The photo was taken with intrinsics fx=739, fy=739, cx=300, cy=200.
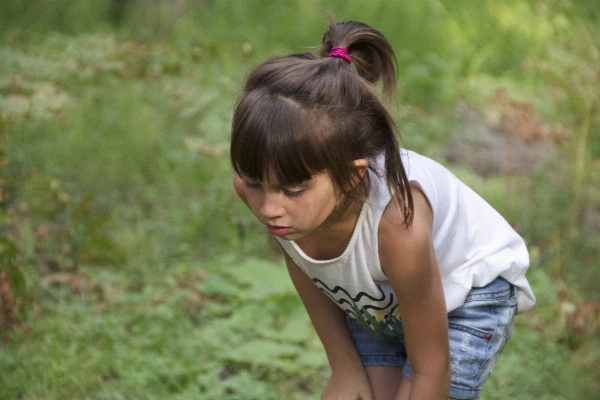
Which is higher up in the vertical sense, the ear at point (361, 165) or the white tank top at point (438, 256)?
the ear at point (361, 165)

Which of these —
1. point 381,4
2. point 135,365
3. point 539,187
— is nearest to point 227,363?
point 135,365

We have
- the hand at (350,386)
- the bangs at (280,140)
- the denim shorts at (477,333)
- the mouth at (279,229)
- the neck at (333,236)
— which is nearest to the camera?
the bangs at (280,140)

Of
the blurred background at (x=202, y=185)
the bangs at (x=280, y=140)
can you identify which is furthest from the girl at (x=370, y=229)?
the blurred background at (x=202, y=185)

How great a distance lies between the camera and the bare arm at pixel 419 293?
1.63 meters

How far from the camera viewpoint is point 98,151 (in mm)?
4051

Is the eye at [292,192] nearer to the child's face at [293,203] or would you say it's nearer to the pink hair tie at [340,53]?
the child's face at [293,203]

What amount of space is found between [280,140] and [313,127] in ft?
0.26

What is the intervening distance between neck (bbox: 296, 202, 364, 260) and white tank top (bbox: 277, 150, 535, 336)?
25 mm

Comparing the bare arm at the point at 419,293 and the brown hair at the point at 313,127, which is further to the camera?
the bare arm at the point at 419,293

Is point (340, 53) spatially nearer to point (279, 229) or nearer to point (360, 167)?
point (360, 167)

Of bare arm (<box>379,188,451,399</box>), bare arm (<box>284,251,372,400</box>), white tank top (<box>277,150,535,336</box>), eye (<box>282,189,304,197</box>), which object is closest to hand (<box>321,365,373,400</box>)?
bare arm (<box>284,251,372,400</box>)

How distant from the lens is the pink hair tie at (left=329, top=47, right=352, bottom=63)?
1.69m

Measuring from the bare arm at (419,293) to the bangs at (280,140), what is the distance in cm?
24

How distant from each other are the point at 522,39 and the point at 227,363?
13.6ft
